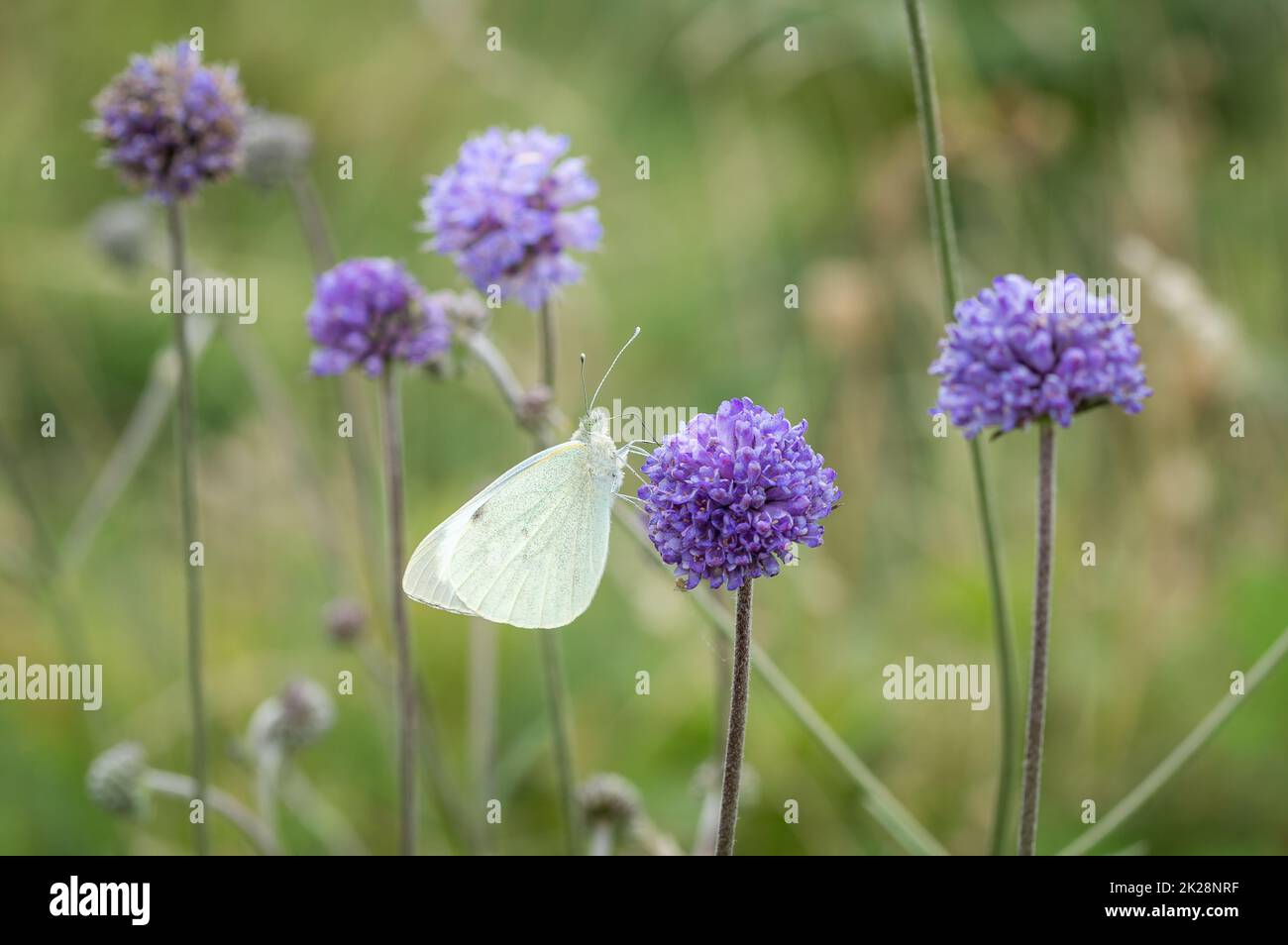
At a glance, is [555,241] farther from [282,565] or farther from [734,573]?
[282,565]

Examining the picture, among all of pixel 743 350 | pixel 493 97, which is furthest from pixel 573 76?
pixel 743 350

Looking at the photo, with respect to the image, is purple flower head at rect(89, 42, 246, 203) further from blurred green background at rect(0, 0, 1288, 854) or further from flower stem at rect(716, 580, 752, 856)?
flower stem at rect(716, 580, 752, 856)

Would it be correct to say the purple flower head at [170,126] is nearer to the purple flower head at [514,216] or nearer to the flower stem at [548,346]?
the purple flower head at [514,216]

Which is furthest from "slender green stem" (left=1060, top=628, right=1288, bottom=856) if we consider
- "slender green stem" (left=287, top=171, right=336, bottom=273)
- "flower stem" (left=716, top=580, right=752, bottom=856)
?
"slender green stem" (left=287, top=171, right=336, bottom=273)

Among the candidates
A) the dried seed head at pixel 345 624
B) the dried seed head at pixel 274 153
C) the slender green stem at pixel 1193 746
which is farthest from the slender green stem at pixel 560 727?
the dried seed head at pixel 274 153

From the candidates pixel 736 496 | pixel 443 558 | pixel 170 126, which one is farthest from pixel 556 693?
pixel 170 126

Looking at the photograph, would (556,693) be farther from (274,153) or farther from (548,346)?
(274,153)
